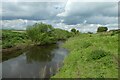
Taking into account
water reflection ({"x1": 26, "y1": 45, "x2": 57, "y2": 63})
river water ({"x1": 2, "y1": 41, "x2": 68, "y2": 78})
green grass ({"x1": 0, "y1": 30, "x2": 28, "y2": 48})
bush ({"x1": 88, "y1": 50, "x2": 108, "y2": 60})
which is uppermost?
green grass ({"x1": 0, "y1": 30, "x2": 28, "y2": 48})

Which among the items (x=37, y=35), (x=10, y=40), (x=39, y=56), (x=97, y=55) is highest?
(x=37, y=35)

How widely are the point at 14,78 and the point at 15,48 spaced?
123 ft

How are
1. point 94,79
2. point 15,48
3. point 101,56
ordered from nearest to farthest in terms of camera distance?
point 94,79 → point 101,56 → point 15,48

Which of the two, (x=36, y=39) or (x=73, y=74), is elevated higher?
(x=36, y=39)

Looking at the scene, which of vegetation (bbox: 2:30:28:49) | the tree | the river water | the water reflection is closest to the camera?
the river water

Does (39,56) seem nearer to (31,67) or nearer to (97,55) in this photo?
(31,67)

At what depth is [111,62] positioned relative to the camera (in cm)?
2364

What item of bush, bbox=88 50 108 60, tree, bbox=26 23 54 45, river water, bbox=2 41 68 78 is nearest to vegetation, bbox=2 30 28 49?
tree, bbox=26 23 54 45

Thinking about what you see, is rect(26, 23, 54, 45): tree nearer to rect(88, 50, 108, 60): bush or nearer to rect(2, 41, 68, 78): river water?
rect(2, 41, 68, 78): river water

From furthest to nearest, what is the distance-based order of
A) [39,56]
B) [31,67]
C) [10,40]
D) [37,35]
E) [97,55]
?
[37,35] < [10,40] < [39,56] < [31,67] < [97,55]

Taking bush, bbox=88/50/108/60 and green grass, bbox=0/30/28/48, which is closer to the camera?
bush, bbox=88/50/108/60

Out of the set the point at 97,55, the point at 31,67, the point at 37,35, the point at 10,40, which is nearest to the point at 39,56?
the point at 31,67

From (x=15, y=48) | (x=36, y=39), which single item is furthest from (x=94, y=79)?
(x=36, y=39)

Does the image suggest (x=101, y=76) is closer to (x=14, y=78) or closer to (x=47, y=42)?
(x=14, y=78)
